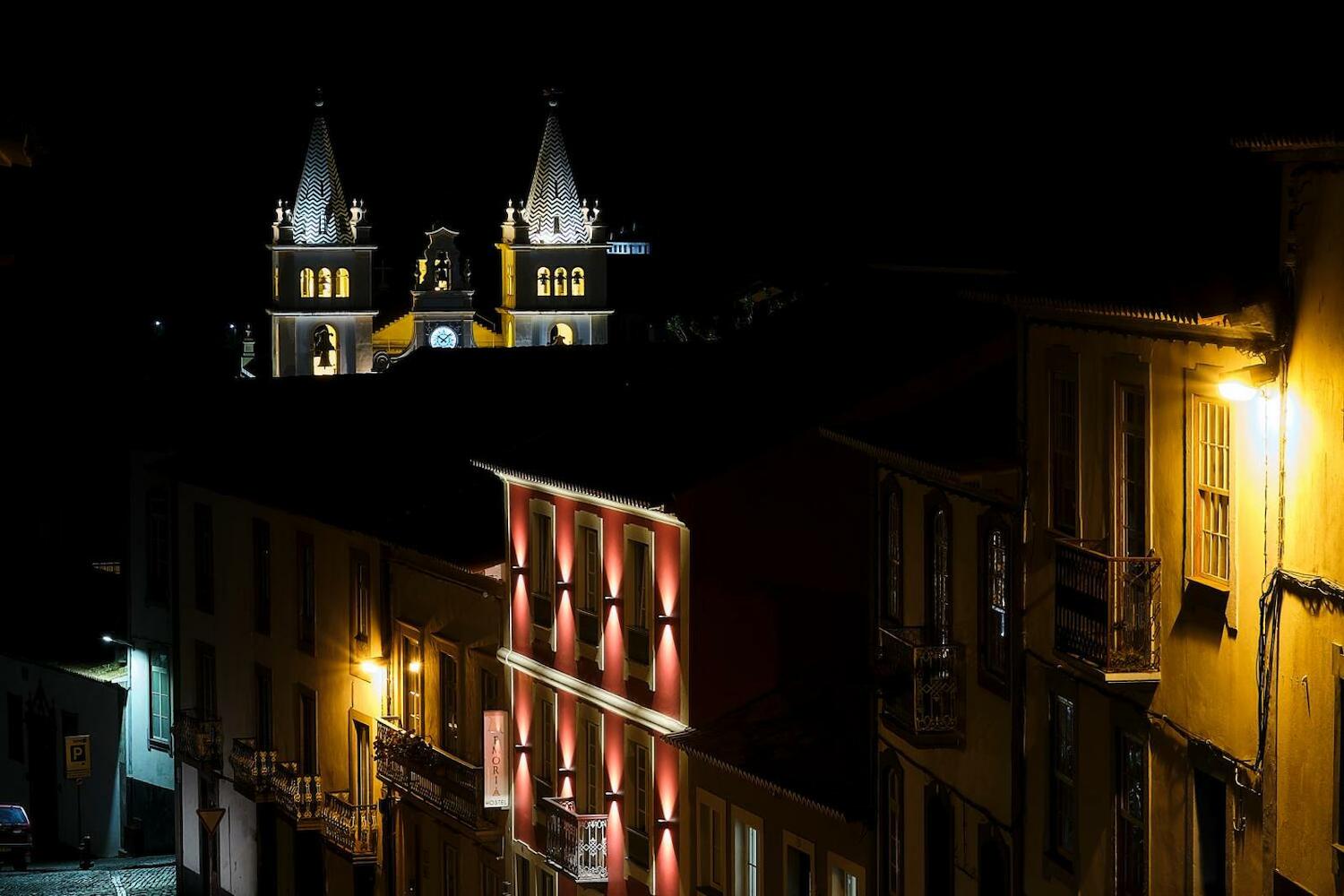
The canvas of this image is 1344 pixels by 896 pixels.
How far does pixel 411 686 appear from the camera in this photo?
48.9 meters

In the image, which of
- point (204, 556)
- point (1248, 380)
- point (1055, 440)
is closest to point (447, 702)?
point (204, 556)

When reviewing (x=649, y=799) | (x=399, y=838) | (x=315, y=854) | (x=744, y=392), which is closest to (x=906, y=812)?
(x=649, y=799)

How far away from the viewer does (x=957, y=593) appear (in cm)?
3042

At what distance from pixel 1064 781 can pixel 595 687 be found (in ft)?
49.9

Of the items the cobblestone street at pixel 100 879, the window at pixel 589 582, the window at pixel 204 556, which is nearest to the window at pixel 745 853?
the window at pixel 589 582

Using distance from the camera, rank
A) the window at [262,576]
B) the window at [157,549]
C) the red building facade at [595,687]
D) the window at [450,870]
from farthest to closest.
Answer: the window at [157,549] → the window at [262,576] → the window at [450,870] → the red building facade at [595,687]

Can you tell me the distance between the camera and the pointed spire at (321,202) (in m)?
152

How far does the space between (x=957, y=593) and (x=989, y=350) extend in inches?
168

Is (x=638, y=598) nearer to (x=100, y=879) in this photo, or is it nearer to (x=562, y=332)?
(x=100, y=879)

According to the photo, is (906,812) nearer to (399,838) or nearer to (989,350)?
(989,350)

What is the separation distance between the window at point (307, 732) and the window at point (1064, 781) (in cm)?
2847

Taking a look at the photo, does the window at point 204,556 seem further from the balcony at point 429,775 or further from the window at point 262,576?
the balcony at point 429,775

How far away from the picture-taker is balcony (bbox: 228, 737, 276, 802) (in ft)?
179

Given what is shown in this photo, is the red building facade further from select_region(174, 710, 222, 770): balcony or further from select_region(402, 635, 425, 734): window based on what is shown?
select_region(174, 710, 222, 770): balcony
